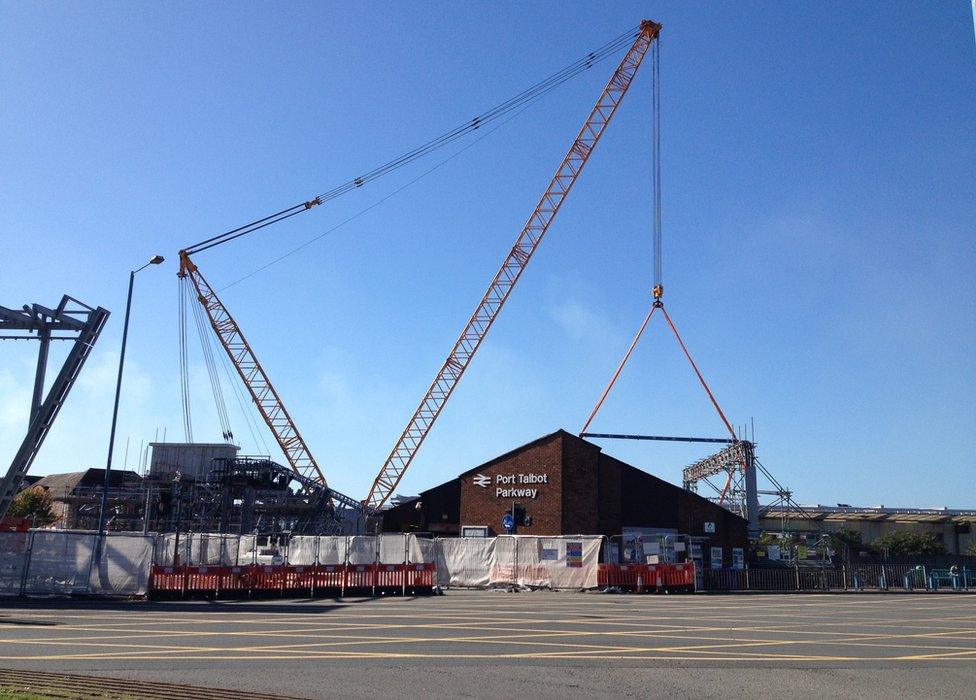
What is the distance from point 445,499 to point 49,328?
92.6 feet

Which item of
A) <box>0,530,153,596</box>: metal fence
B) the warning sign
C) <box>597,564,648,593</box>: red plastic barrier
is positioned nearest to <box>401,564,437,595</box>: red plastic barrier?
the warning sign

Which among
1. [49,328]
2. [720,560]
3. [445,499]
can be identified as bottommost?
[720,560]

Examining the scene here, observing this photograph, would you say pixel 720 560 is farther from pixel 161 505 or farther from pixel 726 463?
pixel 161 505

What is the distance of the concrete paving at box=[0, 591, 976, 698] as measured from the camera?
1180cm

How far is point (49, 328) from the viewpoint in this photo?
30500mm

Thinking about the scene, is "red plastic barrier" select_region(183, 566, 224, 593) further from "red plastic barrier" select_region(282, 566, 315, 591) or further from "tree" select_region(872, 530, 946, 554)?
"tree" select_region(872, 530, 946, 554)

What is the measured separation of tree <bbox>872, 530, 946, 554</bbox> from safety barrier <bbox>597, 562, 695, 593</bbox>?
58617mm

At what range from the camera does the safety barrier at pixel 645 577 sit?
34.9 meters

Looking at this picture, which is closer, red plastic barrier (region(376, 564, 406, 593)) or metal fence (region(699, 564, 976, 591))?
red plastic barrier (region(376, 564, 406, 593))

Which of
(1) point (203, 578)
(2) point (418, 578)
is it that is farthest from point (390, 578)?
(1) point (203, 578)

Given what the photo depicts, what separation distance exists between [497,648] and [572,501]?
3509cm

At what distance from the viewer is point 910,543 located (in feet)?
286

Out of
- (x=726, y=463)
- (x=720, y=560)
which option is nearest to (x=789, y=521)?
(x=726, y=463)

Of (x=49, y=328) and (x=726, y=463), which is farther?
(x=726, y=463)
